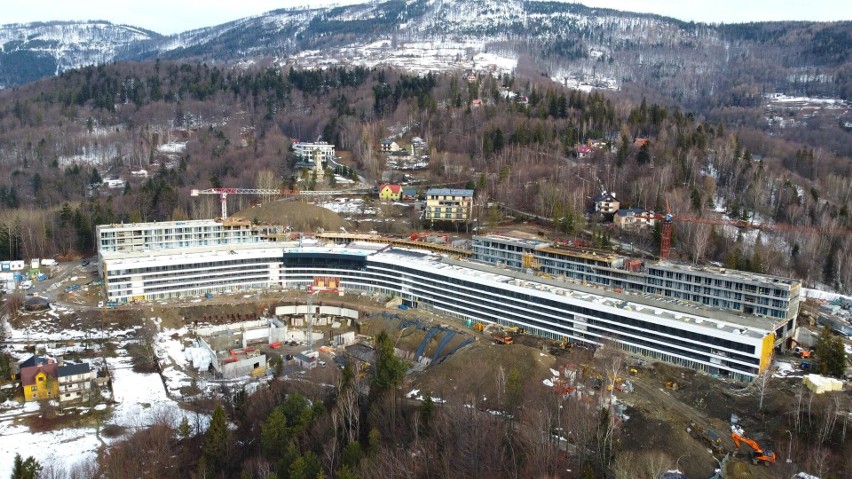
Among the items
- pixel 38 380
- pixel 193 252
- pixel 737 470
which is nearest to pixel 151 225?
pixel 193 252

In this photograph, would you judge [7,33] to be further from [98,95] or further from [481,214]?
[481,214]

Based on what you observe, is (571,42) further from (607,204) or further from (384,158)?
(607,204)

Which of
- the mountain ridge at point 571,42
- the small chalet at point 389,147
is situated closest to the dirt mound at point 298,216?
the small chalet at point 389,147

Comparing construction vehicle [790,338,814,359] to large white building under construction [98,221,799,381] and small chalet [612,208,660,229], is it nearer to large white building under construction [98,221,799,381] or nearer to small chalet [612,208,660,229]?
large white building under construction [98,221,799,381]

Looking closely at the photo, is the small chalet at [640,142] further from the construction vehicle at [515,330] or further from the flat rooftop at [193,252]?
the flat rooftop at [193,252]

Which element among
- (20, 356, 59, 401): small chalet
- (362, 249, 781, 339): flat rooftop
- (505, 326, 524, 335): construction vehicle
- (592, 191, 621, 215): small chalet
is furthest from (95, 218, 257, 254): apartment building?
(592, 191, 621, 215): small chalet
